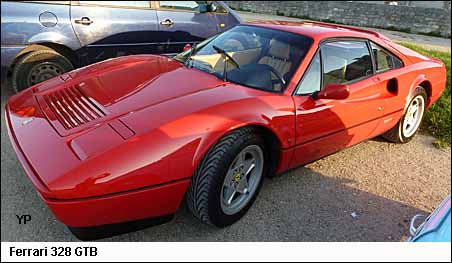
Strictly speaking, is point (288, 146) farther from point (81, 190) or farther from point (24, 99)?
point (24, 99)

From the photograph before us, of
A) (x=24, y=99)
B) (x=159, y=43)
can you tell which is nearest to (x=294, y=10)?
(x=159, y=43)

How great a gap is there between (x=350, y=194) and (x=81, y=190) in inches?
83.5

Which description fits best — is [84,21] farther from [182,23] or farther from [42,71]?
[182,23]

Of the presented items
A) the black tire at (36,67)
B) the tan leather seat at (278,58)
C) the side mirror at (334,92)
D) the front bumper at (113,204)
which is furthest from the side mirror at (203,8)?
the front bumper at (113,204)

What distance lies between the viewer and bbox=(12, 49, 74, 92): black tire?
3984 millimetres

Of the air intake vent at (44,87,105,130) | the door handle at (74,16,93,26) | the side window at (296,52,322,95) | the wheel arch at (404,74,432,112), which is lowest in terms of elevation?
the wheel arch at (404,74,432,112)

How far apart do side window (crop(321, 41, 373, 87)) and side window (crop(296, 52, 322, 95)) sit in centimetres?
8

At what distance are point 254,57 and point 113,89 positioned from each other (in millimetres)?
1144

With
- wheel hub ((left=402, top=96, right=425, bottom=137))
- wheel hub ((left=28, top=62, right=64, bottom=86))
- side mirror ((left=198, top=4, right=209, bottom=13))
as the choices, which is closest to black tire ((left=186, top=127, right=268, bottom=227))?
wheel hub ((left=402, top=96, right=425, bottom=137))

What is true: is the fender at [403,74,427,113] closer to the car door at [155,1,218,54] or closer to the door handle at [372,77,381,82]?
the door handle at [372,77,381,82]

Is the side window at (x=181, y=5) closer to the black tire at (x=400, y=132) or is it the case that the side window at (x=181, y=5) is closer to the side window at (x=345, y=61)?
the side window at (x=345, y=61)

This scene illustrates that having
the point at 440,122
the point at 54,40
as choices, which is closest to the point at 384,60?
the point at 440,122

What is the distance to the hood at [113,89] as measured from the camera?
2199mm

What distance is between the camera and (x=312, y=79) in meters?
2.78
